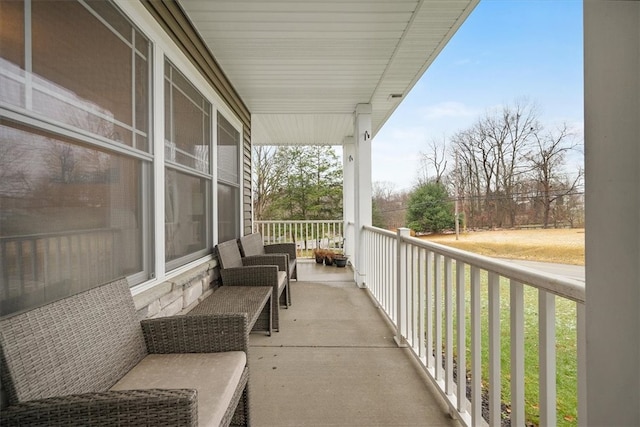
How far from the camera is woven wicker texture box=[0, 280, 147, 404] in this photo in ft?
3.21

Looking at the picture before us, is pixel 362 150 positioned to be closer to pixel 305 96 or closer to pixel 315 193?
pixel 305 96

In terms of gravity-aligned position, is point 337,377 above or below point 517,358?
below

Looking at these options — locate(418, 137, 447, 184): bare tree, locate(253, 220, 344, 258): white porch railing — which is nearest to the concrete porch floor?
locate(253, 220, 344, 258): white porch railing

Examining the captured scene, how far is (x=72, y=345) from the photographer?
3.79 feet

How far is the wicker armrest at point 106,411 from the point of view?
36.2 inches

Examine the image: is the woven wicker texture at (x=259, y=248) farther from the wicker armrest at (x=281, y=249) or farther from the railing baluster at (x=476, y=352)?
the railing baluster at (x=476, y=352)

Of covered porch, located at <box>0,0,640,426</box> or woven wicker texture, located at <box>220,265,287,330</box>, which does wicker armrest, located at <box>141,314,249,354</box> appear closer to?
covered porch, located at <box>0,0,640,426</box>

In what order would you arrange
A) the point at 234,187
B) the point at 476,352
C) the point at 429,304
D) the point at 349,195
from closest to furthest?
the point at 476,352 → the point at 429,304 → the point at 234,187 → the point at 349,195

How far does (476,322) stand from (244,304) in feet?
5.39

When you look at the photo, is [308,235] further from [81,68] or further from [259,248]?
[81,68]

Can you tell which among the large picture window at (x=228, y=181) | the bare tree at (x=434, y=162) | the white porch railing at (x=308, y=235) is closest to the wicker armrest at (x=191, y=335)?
→ the large picture window at (x=228, y=181)

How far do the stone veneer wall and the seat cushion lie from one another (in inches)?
16.2

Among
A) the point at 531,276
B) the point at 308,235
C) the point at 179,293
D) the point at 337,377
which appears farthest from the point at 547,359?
the point at 308,235

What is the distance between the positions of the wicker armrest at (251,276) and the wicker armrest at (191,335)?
1373mm
